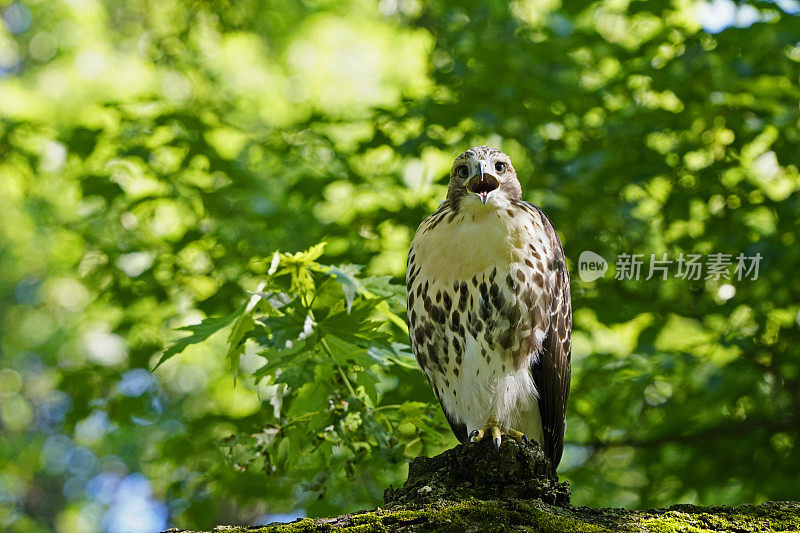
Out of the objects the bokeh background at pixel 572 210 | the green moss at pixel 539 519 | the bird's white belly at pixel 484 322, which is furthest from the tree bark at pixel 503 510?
the bokeh background at pixel 572 210

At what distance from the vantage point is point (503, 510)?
6.35 feet

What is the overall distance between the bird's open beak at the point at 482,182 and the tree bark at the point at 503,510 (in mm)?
1005

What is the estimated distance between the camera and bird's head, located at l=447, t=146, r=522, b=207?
115 inches

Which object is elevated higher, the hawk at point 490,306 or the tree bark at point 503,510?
the hawk at point 490,306

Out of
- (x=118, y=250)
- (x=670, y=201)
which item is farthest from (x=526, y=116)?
(x=118, y=250)

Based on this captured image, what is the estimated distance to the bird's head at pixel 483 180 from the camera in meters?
2.92

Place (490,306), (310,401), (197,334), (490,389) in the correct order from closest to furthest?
(197,334) → (310,401) → (490,306) → (490,389)

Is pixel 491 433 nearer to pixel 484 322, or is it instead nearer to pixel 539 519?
pixel 484 322

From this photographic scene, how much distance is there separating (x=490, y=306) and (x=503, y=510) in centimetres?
109

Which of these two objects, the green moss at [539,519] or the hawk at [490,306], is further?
the hawk at [490,306]

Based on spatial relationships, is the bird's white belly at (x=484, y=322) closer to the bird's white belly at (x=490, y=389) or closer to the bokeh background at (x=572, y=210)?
the bird's white belly at (x=490, y=389)

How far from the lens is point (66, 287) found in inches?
581

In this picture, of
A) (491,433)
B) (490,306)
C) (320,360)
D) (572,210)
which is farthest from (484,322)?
(572,210)

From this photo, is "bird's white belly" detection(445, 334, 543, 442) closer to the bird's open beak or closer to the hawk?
the hawk
